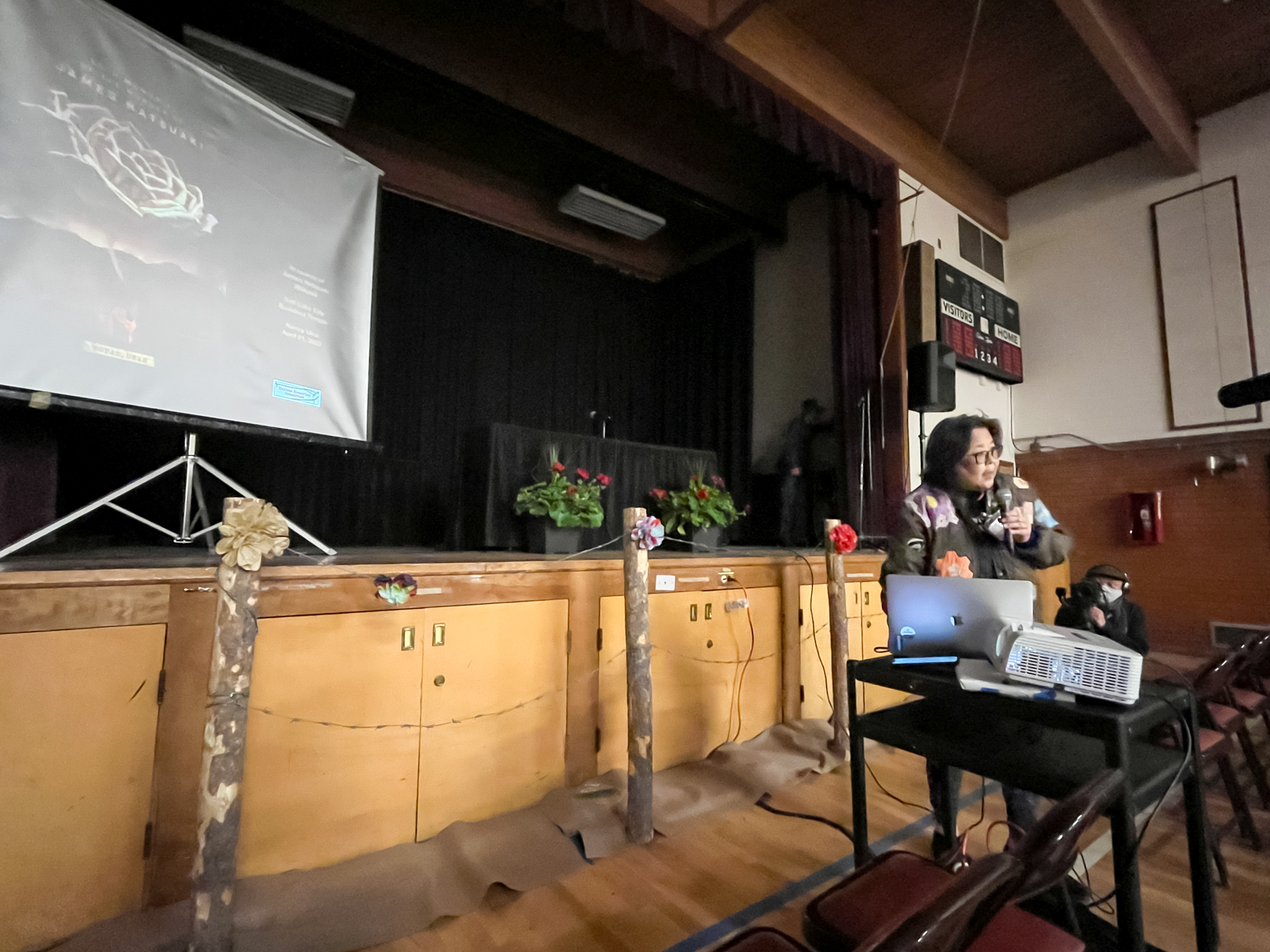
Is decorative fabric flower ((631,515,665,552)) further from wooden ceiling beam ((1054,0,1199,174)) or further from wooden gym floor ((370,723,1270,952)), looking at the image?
wooden ceiling beam ((1054,0,1199,174))

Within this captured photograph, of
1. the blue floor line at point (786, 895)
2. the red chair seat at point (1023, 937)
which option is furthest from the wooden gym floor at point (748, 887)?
the red chair seat at point (1023, 937)

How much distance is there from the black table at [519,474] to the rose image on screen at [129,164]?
1425mm

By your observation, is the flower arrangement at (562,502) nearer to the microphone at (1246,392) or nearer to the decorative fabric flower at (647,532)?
the decorative fabric flower at (647,532)

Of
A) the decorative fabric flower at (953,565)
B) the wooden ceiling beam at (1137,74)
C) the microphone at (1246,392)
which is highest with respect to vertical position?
the wooden ceiling beam at (1137,74)

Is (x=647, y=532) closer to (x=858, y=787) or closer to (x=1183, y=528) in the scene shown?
(x=858, y=787)

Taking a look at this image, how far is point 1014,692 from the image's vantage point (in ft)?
3.97

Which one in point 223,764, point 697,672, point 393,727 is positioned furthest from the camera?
point 697,672

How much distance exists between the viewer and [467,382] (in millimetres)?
4562

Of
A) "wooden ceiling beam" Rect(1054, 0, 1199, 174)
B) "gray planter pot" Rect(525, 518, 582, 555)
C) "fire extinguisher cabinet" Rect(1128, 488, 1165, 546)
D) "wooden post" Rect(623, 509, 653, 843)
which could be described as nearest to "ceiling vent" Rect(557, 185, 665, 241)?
"wooden ceiling beam" Rect(1054, 0, 1199, 174)

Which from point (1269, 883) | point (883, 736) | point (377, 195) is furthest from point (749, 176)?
point (1269, 883)

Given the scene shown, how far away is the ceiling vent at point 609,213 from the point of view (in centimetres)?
438

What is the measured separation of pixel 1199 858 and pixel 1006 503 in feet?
2.95

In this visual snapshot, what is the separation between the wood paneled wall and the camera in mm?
3758

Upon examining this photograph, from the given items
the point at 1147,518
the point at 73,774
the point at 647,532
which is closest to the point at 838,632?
the point at 647,532
